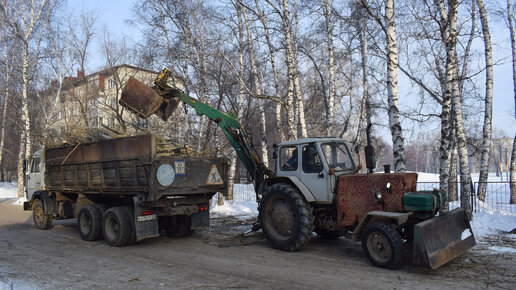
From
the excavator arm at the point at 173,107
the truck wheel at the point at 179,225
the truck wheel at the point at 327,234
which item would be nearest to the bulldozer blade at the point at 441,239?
the truck wheel at the point at 327,234

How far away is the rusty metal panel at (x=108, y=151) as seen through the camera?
763 cm

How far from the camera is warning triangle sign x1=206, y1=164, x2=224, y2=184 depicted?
855 centimetres

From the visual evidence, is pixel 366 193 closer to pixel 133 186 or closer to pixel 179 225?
pixel 133 186

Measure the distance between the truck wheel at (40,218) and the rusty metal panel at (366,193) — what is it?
878cm

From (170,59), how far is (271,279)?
1439 centimetres

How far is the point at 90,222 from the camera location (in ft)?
29.4

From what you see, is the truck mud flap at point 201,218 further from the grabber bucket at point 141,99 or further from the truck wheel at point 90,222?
the grabber bucket at point 141,99

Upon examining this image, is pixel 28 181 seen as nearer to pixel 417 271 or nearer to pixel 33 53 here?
pixel 417 271

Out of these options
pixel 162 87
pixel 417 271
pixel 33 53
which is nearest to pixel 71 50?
pixel 33 53

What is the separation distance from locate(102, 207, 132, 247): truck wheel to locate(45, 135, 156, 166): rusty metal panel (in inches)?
49.3

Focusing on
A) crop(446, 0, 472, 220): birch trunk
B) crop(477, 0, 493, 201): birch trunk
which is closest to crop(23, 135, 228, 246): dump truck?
crop(446, 0, 472, 220): birch trunk

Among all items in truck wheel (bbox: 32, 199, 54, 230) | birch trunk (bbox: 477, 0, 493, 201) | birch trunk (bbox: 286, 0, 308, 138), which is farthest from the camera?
birch trunk (bbox: 477, 0, 493, 201)

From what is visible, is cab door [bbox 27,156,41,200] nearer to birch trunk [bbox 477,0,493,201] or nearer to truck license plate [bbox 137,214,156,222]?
truck license plate [bbox 137,214,156,222]

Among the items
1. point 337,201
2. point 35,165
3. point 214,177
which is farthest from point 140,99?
point 35,165
